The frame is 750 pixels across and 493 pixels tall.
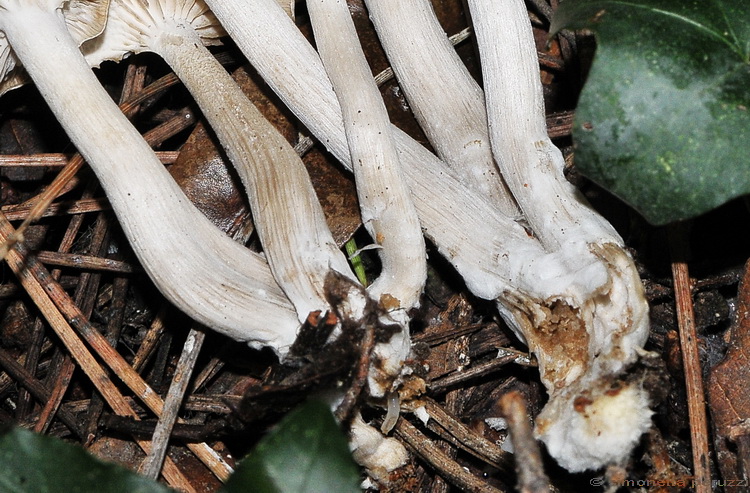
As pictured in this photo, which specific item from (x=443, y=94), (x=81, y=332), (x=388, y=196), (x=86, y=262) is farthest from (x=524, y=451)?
(x=86, y=262)

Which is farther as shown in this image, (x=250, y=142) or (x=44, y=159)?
(x=44, y=159)

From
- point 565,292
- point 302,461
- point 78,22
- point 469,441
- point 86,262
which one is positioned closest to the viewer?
point 302,461

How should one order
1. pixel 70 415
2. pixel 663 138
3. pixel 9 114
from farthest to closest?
pixel 9 114 < pixel 70 415 < pixel 663 138

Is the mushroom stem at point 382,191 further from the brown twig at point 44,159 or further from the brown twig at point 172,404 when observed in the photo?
the brown twig at point 44,159

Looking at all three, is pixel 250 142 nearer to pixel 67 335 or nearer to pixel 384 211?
pixel 384 211

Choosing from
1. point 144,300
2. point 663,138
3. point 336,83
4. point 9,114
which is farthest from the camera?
point 9,114

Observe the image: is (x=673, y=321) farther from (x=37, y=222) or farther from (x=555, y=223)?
(x=37, y=222)

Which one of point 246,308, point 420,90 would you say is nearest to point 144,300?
point 246,308
